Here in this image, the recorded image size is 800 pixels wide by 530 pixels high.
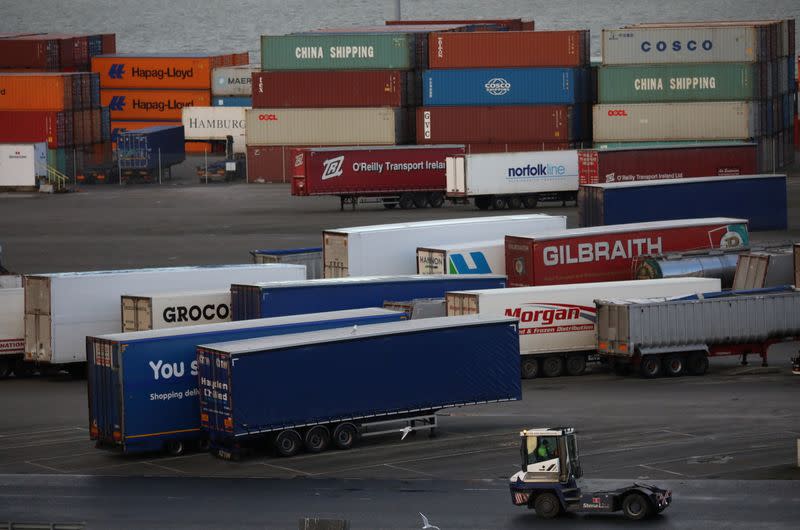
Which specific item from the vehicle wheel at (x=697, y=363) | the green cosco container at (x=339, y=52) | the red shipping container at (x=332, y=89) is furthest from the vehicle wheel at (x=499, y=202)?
the vehicle wheel at (x=697, y=363)

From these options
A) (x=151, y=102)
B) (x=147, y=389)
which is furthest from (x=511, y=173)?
(x=151, y=102)

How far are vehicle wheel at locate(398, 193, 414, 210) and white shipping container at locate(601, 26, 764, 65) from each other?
18.7m

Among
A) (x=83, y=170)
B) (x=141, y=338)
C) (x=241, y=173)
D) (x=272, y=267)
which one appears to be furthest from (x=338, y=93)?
(x=141, y=338)

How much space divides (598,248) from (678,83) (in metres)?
45.6

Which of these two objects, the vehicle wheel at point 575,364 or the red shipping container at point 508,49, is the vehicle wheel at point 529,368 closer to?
the vehicle wheel at point 575,364

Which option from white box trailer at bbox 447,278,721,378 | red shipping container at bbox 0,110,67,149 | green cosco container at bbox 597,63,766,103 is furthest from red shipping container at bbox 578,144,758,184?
red shipping container at bbox 0,110,67,149

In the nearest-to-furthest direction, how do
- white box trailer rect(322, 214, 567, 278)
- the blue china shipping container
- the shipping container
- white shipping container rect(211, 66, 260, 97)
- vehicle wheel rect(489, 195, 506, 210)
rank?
white box trailer rect(322, 214, 567, 278) → vehicle wheel rect(489, 195, 506, 210) → the blue china shipping container → white shipping container rect(211, 66, 260, 97) → the shipping container

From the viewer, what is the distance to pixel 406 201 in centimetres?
8738

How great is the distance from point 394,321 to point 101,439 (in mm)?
8360

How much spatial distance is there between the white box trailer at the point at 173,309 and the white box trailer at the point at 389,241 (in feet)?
29.8

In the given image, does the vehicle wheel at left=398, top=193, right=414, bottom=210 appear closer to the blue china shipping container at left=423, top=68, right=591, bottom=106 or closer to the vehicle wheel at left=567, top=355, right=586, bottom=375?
the blue china shipping container at left=423, top=68, right=591, bottom=106

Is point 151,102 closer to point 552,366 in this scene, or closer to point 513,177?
point 513,177

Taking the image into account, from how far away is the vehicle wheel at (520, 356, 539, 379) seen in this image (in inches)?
1773

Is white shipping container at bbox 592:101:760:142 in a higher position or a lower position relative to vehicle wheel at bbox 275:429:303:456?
higher
